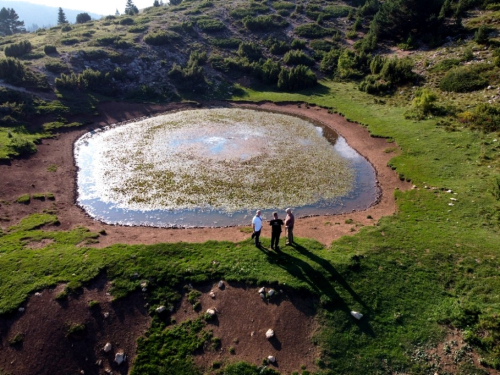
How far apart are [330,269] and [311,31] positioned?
71992mm

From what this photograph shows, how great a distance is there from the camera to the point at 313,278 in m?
18.2

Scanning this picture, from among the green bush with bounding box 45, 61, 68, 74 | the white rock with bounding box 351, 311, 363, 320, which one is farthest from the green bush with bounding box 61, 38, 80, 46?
the white rock with bounding box 351, 311, 363, 320

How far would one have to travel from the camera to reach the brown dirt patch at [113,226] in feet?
75.6

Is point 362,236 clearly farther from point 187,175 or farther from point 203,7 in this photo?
point 203,7

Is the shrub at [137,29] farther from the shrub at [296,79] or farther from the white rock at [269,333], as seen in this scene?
the white rock at [269,333]

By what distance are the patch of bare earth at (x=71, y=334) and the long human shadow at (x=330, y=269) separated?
1036 cm

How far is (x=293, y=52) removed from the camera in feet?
216

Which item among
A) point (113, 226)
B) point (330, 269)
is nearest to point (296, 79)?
point (113, 226)

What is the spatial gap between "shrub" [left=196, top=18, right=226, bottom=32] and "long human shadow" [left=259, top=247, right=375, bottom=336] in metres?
73.2

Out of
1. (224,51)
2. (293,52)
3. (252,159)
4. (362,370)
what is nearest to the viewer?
(362,370)

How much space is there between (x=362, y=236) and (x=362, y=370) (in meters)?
9.63

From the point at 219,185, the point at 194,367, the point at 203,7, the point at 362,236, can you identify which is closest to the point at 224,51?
the point at 203,7

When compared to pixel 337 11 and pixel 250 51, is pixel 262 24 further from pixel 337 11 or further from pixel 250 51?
pixel 337 11

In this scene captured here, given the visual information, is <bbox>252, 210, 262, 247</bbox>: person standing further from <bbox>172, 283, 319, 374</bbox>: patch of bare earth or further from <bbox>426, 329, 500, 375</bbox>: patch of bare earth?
<bbox>426, 329, 500, 375</bbox>: patch of bare earth
